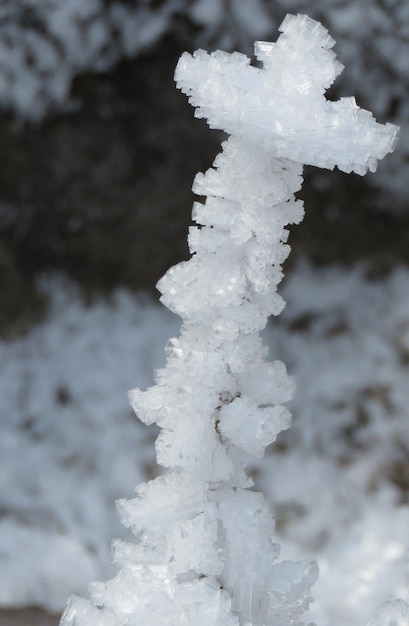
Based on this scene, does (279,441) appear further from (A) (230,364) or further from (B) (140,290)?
(A) (230,364)

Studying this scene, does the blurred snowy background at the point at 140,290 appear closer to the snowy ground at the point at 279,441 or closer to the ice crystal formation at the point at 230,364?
the snowy ground at the point at 279,441

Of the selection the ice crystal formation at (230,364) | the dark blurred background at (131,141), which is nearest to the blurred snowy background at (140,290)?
the dark blurred background at (131,141)

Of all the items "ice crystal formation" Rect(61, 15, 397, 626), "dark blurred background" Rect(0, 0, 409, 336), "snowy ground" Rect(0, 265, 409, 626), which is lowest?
"ice crystal formation" Rect(61, 15, 397, 626)

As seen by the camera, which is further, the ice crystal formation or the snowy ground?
the snowy ground

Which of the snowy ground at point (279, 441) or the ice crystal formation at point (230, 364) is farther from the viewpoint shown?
the snowy ground at point (279, 441)

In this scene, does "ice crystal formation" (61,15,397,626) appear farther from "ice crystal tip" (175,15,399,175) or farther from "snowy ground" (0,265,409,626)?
"snowy ground" (0,265,409,626)

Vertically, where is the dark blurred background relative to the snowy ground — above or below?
above

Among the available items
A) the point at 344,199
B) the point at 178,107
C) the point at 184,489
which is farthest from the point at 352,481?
the point at 184,489

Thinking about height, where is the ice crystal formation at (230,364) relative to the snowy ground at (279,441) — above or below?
below

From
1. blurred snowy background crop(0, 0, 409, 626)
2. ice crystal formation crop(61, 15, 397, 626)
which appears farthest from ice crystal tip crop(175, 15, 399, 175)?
blurred snowy background crop(0, 0, 409, 626)
